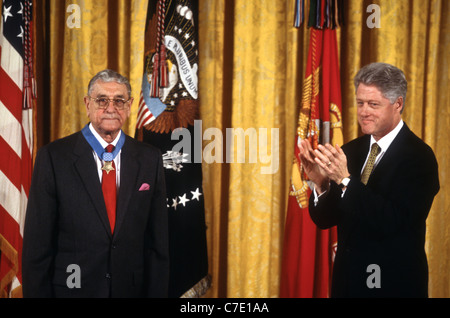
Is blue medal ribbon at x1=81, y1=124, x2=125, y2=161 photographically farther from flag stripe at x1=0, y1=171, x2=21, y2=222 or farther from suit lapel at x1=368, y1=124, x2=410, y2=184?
suit lapel at x1=368, y1=124, x2=410, y2=184

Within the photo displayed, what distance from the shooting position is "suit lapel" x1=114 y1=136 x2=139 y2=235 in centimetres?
198

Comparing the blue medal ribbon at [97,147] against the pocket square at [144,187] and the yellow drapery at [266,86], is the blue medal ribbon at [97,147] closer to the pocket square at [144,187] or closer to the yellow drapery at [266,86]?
the pocket square at [144,187]

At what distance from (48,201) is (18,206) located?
86 centimetres

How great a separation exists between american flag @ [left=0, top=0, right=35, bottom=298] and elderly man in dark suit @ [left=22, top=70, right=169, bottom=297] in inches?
30.2

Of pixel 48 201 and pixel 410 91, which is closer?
pixel 48 201

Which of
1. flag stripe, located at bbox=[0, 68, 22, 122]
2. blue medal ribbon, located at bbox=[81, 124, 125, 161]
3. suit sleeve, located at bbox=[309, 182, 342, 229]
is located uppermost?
flag stripe, located at bbox=[0, 68, 22, 122]

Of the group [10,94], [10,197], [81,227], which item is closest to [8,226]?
[10,197]

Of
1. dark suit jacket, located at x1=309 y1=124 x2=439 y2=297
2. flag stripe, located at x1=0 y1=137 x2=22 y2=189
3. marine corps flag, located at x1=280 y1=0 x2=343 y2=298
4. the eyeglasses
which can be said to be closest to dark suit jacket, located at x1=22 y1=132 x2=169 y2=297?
the eyeglasses

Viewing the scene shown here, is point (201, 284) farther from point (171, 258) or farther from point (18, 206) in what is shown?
point (18, 206)

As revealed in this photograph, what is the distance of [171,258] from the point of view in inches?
109

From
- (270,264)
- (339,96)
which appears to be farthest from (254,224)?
(339,96)

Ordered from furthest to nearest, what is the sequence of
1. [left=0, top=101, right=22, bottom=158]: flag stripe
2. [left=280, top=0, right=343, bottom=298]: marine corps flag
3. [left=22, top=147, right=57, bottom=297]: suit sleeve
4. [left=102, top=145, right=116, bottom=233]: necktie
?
[left=280, top=0, right=343, bottom=298]: marine corps flag, [left=0, top=101, right=22, bottom=158]: flag stripe, [left=102, top=145, right=116, bottom=233]: necktie, [left=22, top=147, right=57, bottom=297]: suit sleeve

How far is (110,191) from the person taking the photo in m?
2.00
